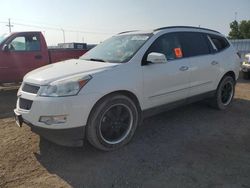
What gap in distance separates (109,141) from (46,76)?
1.30 m

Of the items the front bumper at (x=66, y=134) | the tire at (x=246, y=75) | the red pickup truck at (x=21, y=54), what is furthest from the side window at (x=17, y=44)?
the tire at (x=246, y=75)

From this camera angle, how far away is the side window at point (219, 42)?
19.4 feet

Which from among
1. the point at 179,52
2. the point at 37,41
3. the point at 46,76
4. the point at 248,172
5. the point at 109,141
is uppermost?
the point at 37,41

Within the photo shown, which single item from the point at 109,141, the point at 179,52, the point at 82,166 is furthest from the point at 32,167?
the point at 179,52

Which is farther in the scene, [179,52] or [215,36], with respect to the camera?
[215,36]

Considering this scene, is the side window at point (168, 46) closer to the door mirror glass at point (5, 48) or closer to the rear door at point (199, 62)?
the rear door at point (199, 62)

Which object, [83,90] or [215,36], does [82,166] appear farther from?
[215,36]

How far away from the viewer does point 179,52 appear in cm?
495

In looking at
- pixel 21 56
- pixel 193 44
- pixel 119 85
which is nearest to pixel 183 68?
pixel 193 44

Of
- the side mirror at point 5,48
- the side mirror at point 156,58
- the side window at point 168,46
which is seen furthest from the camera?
the side mirror at point 5,48

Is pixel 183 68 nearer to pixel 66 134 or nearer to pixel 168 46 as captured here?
pixel 168 46

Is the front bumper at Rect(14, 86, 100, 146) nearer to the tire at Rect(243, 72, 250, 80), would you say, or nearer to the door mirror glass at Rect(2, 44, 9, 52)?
the door mirror glass at Rect(2, 44, 9, 52)

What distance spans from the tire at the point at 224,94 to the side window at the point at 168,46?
64.7 inches

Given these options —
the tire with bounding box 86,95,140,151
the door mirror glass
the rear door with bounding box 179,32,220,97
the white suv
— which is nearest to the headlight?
the white suv
